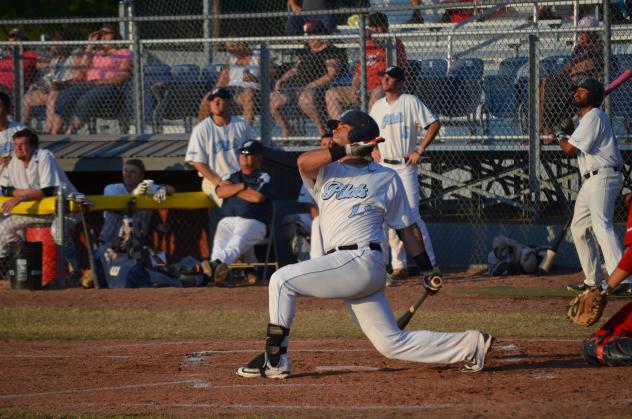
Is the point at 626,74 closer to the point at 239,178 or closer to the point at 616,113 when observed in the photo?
the point at 616,113

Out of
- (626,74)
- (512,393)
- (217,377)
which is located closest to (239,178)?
(626,74)

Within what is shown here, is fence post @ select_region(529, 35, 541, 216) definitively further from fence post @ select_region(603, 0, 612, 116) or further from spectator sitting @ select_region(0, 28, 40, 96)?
spectator sitting @ select_region(0, 28, 40, 96)

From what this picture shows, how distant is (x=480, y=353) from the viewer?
250 inches

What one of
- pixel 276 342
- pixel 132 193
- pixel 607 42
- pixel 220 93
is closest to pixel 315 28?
pixel 220 93

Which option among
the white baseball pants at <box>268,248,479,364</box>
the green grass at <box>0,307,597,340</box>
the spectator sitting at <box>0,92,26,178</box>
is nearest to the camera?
the white baseball pants at <box>268,248,479,364</box>

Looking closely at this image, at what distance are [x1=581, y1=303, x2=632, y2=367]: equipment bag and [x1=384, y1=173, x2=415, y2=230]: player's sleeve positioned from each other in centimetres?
144

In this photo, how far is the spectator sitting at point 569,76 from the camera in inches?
453

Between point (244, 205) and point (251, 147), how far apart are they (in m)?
0.66

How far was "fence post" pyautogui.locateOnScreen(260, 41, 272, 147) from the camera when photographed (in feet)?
41.0

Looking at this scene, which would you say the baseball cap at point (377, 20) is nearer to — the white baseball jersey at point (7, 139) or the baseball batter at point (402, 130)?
the baseball batter at point (402, 130)

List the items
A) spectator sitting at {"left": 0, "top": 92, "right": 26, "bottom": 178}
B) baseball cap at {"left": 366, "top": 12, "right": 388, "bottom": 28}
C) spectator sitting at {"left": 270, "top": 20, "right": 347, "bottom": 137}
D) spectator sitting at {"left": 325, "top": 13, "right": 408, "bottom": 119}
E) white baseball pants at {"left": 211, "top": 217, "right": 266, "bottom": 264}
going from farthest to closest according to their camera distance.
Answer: baseball cap at {"left": 366, "top": 12, "right": 388, "bottom": 28} < spectator sitting at {"left": 270, "top": 20, "right": 347, "bottom": 137} < spectator sitting at {"left": 325, "top": 13, "right": 408, "bottom": 119} < spectator sitting at {"left": 0, "top": 92, "right": 26, "bottom": 178} < white baseball pants at {"left": 211, "top": 217, "right": 266, "bottom": 264}

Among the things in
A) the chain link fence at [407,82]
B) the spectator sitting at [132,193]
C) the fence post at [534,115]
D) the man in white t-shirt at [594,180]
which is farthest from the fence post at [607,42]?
the spectator sitting at [132,193]

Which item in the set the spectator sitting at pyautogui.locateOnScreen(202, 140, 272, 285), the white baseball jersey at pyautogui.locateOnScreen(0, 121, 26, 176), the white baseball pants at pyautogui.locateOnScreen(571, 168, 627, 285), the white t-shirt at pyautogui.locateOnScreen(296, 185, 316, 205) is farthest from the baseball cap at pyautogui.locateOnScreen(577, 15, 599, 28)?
the white baseball jersey at pyautogui.locateOnScreen(0, 121, 26, 176)

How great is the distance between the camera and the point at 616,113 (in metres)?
11.8
